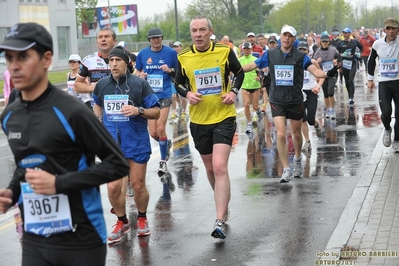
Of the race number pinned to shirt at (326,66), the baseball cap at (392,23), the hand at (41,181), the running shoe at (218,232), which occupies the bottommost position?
the running shoe at (218,232)

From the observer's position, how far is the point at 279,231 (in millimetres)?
7785

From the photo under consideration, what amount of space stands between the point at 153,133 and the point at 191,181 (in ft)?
4.10

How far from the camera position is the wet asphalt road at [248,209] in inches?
280

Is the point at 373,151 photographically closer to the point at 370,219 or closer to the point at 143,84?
the point at 370,219

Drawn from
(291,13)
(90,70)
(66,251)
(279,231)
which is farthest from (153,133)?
(291,13)

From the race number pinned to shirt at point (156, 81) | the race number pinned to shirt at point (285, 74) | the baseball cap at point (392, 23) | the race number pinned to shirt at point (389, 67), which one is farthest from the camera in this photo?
the race number pinned to shirt at point (156, 81)

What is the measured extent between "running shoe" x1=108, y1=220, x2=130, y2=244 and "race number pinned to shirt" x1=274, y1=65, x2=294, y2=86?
3.38 metres

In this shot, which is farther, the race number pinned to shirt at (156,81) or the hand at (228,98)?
the race number pinned to shirt at (156,81)

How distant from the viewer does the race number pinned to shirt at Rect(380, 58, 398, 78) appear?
12031 mm

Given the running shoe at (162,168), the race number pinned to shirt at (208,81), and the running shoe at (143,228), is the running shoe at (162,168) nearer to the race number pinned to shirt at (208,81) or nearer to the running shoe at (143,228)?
the running shoe at (143,228)

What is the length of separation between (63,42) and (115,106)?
2293 inches

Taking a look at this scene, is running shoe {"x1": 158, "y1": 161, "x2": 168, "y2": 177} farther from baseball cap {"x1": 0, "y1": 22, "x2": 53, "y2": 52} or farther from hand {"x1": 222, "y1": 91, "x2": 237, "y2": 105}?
baseball cap {"x1": 0, "y1": 22, "x2": 53, "y2": 52}

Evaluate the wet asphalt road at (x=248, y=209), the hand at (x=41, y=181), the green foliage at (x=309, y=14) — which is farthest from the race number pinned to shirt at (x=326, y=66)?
the green foliage at (x=309, y=14)

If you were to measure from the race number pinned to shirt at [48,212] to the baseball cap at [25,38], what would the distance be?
0.70 metres
